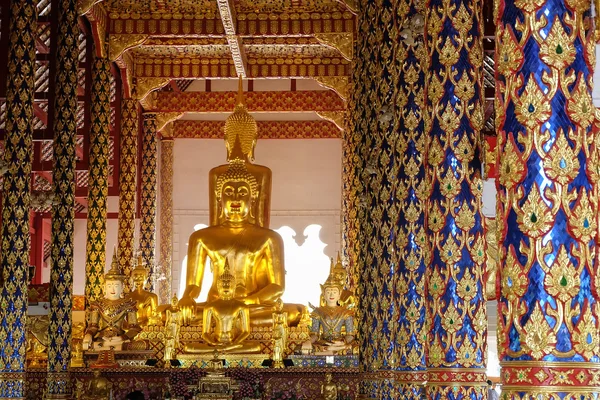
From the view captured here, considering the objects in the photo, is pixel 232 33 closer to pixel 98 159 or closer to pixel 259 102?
pixel 98 159

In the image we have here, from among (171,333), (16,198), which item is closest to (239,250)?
(171,333)

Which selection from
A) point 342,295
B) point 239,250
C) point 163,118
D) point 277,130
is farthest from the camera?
point 277,130

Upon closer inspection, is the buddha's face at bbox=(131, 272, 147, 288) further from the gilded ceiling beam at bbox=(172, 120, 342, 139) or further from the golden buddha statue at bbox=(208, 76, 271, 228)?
the gilded ceiling beam at bbox=(172, 120, 342, 139)

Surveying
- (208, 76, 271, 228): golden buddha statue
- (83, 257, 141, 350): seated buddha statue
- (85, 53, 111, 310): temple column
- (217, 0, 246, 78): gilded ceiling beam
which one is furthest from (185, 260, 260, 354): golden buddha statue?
(217, 0, 246, 78): gilded ceiling beam

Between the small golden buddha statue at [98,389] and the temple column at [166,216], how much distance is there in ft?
38.1

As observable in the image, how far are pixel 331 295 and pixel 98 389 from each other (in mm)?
3141

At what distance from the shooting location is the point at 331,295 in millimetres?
12906

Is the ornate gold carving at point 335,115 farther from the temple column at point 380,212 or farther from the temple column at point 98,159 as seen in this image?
the temple column at point 380,212

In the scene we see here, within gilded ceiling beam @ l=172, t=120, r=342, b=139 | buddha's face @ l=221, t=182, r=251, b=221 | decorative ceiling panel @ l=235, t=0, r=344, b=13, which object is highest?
decorative ceiling panel @ l=235, t=0, r=344, b=13

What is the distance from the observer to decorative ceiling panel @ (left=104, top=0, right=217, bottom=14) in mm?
16766

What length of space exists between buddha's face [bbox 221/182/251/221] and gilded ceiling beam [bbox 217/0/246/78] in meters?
2.52

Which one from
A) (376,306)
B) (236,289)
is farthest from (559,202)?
(236,289)

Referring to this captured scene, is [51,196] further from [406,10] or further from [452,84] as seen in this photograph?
[452,84]

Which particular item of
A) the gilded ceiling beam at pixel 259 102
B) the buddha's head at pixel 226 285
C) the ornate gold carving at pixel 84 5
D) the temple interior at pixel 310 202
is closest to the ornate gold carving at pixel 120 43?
the temple interior at pixel 310 202
